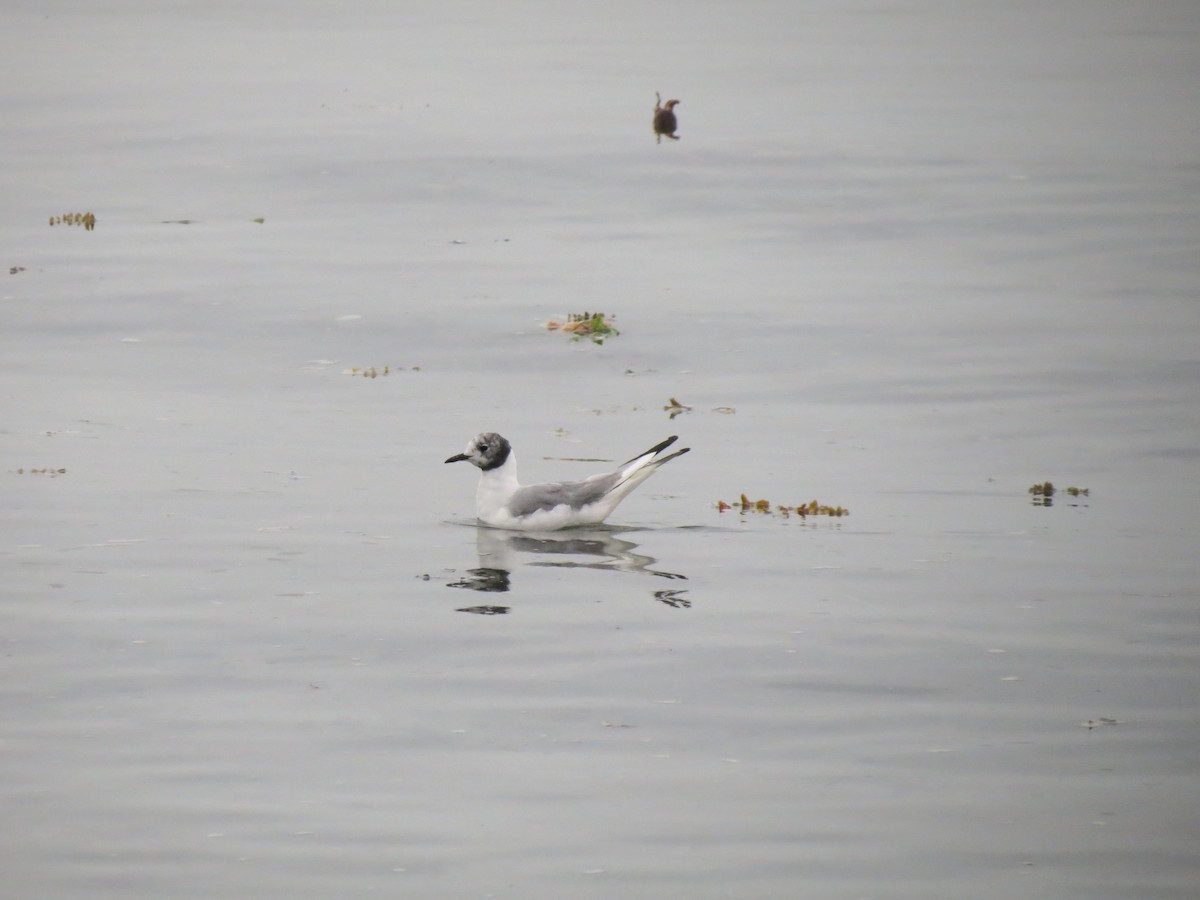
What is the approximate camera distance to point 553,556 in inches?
547

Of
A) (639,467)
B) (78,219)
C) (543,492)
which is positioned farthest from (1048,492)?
(78,219)

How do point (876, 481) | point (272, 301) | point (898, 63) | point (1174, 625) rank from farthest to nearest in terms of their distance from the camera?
point (898, 63) < point (272, 301) < point (876, 481) < point (1174, 625)

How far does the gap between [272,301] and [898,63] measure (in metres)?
21.3

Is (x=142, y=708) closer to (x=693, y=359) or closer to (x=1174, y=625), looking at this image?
(x=1174, y=625)

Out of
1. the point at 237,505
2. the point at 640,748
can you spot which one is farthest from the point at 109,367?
the point at 640,748

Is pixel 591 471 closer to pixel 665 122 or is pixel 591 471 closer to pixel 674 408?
pixel 674 408

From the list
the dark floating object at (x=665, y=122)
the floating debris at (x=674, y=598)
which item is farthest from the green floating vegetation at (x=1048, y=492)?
the dark floating object at (x=665, y=122)

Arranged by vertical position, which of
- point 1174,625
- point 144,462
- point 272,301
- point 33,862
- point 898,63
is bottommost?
point 33,862

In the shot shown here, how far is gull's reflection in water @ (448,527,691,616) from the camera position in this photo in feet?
41.6

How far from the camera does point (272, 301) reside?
22.1 meters

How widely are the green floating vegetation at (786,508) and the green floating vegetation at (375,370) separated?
574 centimetres

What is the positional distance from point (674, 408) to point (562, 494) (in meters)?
3.90

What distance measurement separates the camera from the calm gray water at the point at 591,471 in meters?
8.63

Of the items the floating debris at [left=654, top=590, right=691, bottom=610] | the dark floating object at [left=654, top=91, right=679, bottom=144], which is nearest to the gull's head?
the floating debris at [left=654, top=590, right=691, bottom=610]
